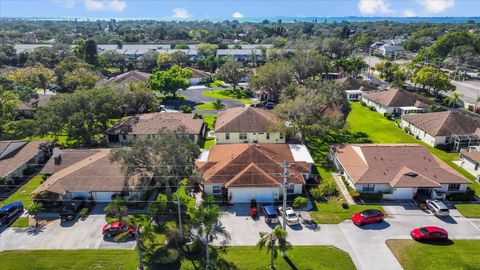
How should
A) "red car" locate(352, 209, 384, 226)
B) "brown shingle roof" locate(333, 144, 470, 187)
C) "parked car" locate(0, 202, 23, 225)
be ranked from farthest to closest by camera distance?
1. "brown shingle roof" locate(333, 144, 470, 187)
2. "parked car" locate(0, 202, 23, 225)
3. "red car" locate(352, 209, 384, 226)

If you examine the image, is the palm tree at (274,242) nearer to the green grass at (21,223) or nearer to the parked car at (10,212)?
the green grass at (21,223)

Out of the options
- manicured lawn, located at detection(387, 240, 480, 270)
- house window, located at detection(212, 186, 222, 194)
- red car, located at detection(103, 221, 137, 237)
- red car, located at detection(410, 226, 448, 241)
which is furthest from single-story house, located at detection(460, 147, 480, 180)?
red car, located at detection(103, 221, 137, 237)

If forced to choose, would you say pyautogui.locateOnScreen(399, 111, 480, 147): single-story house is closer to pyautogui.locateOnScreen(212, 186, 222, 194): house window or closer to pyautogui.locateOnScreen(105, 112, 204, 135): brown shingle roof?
pyautogui.locateOnScreen(212, 186, 222, 194): house window

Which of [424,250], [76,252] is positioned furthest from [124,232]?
[424,250]

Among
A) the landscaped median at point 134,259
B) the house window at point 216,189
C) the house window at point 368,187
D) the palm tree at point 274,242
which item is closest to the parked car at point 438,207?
the house window at point 368,187

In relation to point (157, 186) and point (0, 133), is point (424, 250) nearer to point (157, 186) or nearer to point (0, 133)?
point (157, 186)
